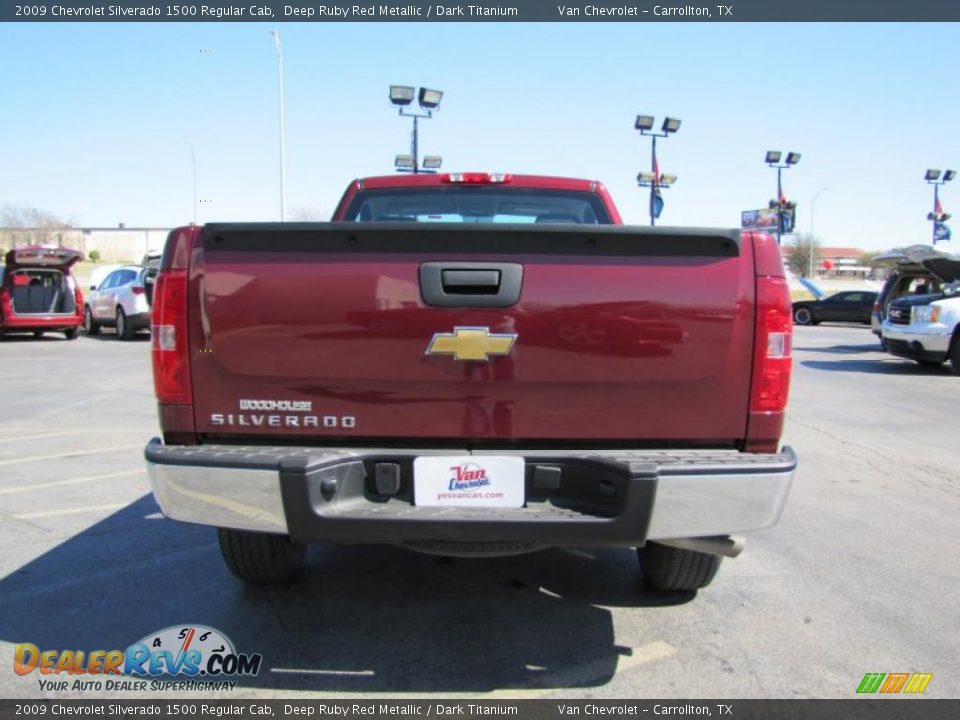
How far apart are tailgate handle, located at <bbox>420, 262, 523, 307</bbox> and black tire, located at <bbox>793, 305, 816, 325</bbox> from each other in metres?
27.7

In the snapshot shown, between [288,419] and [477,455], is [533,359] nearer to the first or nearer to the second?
[477,455]

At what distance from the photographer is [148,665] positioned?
9.54 feet

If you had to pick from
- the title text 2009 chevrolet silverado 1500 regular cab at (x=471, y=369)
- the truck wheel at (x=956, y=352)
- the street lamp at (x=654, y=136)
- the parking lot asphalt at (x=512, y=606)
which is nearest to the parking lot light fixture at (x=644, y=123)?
the street lamp at (x=654, y=136)

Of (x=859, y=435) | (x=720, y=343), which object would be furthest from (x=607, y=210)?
(x=859, y=435)

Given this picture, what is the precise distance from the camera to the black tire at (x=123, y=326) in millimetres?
16953

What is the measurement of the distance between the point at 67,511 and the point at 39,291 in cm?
1368

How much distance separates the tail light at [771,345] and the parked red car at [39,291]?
15840 mm

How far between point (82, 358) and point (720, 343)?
44.5ft

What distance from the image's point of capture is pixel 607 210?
460cm

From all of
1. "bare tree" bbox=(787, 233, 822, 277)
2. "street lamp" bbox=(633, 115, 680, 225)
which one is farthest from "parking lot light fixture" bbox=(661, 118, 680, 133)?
"bare tree" bbox=(787, 233, 822, 277)

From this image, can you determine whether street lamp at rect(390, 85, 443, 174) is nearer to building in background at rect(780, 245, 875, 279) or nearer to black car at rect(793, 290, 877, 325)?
black car at rect(793, 290, 877, 325)

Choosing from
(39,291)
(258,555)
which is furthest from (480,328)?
(39,291)

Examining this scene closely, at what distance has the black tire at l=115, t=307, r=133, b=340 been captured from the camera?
1695cm

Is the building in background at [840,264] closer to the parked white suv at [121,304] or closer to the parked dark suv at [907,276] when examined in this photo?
the parked dark suv at [907,276]
